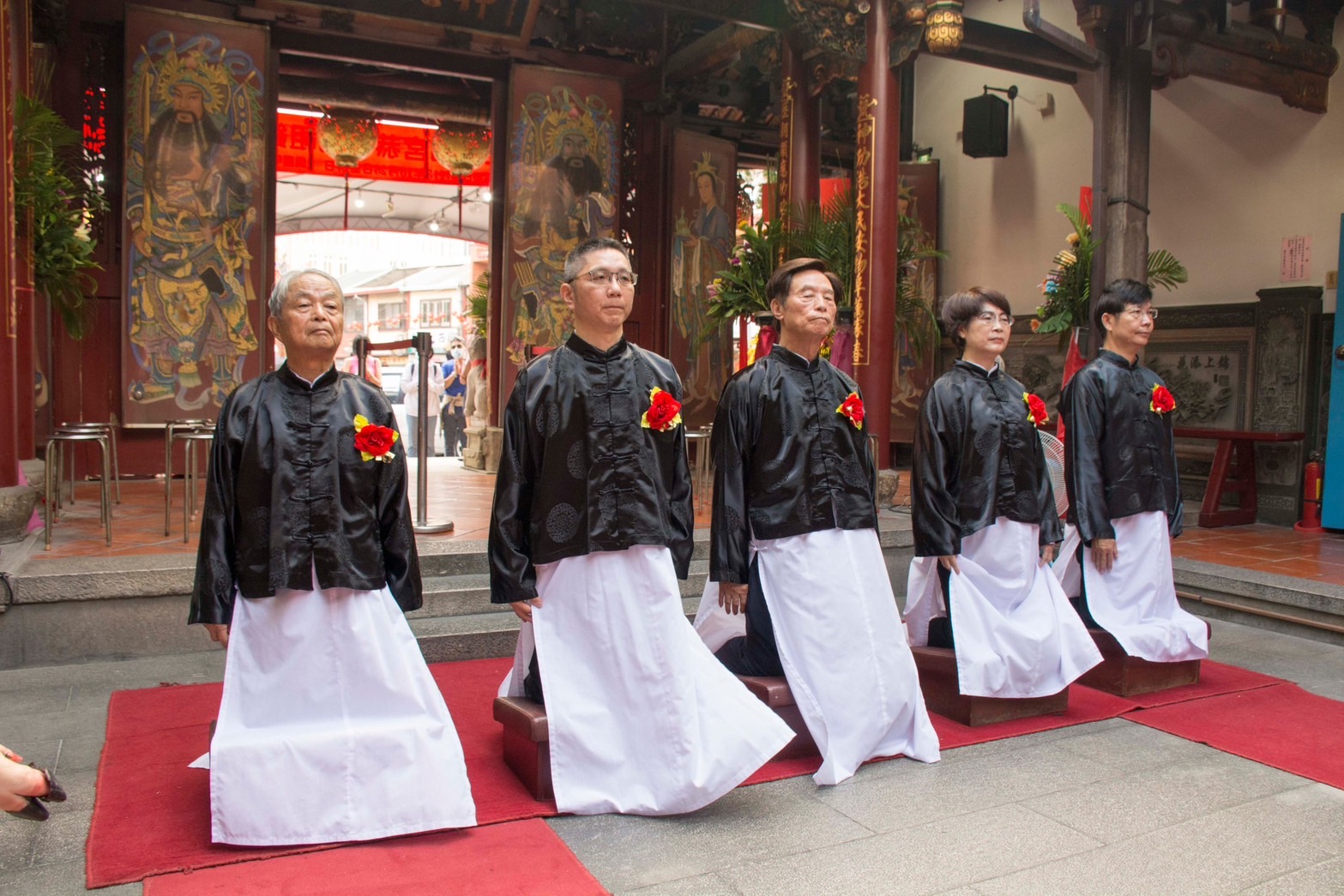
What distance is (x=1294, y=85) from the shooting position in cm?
831

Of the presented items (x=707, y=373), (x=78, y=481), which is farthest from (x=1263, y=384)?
(x=78, y=481)

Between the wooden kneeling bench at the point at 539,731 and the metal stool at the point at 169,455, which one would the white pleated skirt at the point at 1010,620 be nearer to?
the wooden kneeling bench at the point at 539,731

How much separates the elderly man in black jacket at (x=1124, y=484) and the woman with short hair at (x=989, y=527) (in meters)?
0.43

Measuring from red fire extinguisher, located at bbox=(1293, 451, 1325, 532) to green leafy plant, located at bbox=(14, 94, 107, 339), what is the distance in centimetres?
843

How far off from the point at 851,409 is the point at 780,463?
0.32 m

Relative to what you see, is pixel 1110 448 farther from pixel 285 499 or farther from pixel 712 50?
pixel 712 50

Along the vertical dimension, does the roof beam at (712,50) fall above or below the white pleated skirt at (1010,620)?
above

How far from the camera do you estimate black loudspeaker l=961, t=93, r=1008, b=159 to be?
10.6 m

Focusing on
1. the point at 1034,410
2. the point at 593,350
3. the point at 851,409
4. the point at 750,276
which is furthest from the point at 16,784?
the point at 750,276

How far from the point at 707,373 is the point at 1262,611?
5.99 meters

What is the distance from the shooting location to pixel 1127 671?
4.57 metres

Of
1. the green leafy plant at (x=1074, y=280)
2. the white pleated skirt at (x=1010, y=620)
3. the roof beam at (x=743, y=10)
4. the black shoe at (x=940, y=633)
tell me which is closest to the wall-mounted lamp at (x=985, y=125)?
the green leafy plant at (x=1074, y=280)

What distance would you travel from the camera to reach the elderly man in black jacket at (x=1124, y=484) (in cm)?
466

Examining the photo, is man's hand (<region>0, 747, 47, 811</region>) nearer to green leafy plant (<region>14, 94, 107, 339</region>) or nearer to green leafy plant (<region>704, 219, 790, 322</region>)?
green leafy plant (<region>14, 94, 107, 339</region>)
